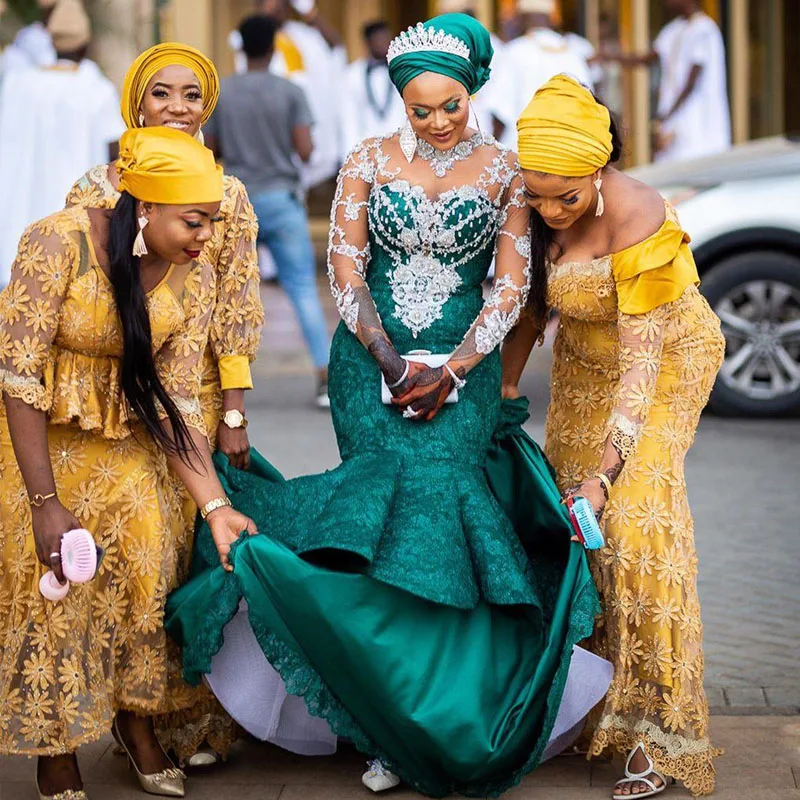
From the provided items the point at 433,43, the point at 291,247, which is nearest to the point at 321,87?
the point at 291,247

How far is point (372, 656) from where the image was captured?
4430 millimetres

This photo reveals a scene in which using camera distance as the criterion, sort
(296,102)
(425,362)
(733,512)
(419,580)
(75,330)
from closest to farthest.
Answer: (75,330) < (419,580) < (425,362) < (733,512) < (296,102)

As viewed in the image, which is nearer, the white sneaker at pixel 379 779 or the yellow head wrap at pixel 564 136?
the yellow head wrap at pixel 564 136

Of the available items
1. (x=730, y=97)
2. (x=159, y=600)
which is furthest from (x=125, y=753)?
(x=730, y=97)

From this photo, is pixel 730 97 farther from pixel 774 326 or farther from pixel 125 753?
pixel 125 753

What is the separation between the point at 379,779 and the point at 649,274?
156 cm

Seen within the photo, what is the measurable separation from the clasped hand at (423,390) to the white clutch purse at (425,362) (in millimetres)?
35

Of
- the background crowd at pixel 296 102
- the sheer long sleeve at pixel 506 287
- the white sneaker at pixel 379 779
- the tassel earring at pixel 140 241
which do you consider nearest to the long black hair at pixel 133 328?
the tassel earring at pixel 140 241

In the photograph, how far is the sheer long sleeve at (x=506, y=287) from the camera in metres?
4.81

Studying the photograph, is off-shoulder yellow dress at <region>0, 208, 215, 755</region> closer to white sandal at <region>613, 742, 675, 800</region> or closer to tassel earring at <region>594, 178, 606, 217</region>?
tassel earring at <region>594, 178, 606, 217</region>

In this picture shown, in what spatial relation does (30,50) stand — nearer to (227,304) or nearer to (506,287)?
(227,304)

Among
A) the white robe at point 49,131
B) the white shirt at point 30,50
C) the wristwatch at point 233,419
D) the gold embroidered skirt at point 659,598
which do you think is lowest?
the gold embroidered skirt at point 659,598

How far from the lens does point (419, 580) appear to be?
4.48m

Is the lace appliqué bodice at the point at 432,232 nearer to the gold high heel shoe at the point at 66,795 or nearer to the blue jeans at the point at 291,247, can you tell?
the gold high heel shoe at the point at 66,795
